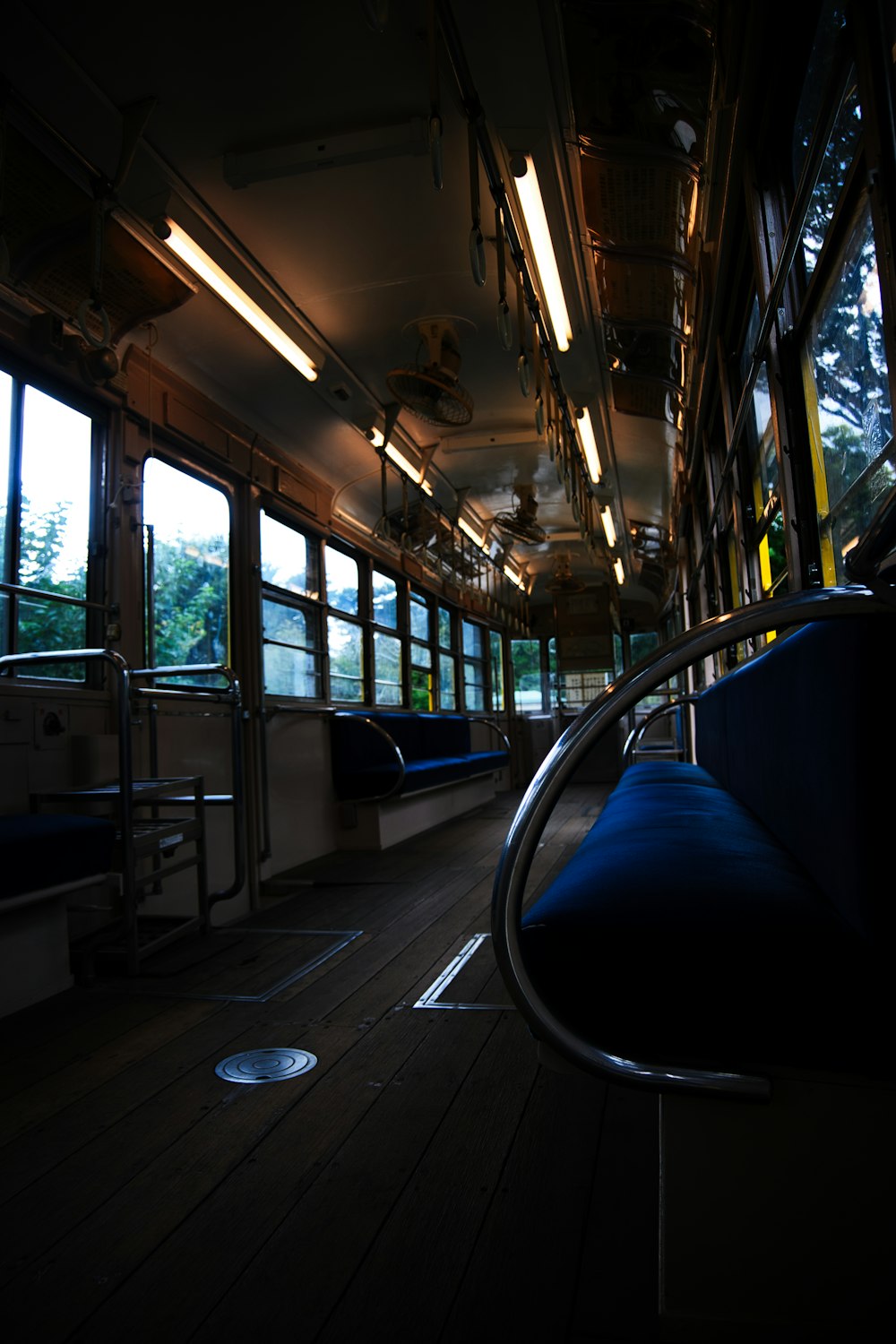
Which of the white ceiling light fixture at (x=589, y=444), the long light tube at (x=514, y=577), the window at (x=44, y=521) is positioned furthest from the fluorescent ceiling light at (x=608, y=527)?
the window at (x=44, y=521)

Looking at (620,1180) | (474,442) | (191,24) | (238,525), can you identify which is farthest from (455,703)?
(620,1180)

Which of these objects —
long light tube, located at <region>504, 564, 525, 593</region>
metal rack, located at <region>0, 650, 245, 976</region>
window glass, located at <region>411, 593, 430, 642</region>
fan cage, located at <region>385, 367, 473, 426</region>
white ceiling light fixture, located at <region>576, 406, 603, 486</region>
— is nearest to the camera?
metal rack, located at <region>0, 650, 245, 976</region>

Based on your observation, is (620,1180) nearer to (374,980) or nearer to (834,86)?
(374,980)

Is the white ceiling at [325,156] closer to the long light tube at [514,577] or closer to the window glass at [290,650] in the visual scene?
the window glass at [290,650]

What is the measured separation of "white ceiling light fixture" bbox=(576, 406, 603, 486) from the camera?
5.31 metres

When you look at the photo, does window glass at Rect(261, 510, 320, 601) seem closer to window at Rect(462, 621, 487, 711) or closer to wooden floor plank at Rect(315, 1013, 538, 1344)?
wooden floor plank at Rect(315, 1013, 538, 1344)

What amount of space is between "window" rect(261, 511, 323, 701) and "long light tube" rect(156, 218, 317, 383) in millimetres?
1286

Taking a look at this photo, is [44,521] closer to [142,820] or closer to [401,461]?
[142,820]

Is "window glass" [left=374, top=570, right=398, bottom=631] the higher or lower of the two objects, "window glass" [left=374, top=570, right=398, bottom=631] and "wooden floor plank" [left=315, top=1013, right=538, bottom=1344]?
the higher

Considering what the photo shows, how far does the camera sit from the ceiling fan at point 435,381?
154 inches

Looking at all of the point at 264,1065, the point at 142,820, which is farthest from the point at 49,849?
the point at 264,1065

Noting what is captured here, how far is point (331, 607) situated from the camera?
6.22 meters

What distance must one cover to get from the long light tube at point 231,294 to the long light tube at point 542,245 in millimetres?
1157

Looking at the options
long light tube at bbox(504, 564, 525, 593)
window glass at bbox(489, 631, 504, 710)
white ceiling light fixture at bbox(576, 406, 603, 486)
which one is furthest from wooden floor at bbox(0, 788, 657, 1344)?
window glass at bbox(489, 631, 504, 710)
